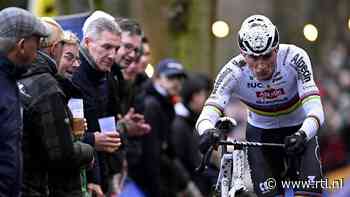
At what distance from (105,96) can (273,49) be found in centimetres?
172

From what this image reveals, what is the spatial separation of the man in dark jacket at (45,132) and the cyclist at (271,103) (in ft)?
4.42

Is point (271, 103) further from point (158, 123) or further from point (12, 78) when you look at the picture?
point (158, 123)

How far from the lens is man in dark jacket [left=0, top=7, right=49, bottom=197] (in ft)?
32.6

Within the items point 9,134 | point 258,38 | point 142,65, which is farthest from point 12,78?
point 142,65

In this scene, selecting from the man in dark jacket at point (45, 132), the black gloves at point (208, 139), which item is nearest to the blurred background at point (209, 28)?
the black gloves at point (208, 139)

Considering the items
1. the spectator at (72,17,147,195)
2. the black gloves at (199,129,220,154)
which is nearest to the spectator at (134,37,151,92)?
the spectator at (72,17,147,195)

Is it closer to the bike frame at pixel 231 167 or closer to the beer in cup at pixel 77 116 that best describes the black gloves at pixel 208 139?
the bike frame at pixel 231 167

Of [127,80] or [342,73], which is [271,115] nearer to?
[127,80]

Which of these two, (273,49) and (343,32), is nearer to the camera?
(273,49)

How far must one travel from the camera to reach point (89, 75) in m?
12.3

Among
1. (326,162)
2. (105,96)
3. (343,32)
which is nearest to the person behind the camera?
(105,96)

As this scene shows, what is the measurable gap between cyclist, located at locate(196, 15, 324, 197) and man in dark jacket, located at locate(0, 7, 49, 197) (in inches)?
81.3

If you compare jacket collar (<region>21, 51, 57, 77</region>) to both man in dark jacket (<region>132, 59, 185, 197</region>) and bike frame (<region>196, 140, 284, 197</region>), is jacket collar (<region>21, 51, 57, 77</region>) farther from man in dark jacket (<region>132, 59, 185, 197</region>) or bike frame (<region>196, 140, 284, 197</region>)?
man in dark jacket (<region>132, 59, 185, 197</region>)

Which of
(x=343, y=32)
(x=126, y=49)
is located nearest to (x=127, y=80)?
(x=126, y=49)
